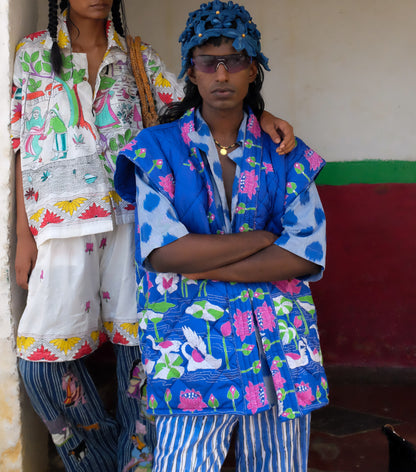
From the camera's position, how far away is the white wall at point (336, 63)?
352cm

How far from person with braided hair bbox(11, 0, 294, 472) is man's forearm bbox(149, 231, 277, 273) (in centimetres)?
53

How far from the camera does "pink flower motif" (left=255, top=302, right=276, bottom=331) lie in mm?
2023

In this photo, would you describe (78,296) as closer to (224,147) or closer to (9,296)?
(9,296)

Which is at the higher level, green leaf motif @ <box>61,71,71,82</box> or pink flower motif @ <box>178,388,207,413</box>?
green leaf motif @ <box>61,71,71,82</box>

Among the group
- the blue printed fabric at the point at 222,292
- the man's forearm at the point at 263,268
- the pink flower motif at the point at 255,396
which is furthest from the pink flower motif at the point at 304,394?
the man's forearm at the point at 263,268

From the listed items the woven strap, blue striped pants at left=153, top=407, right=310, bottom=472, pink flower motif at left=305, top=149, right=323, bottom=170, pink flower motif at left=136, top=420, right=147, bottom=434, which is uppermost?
the woven strap

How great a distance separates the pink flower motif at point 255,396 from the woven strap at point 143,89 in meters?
1.19

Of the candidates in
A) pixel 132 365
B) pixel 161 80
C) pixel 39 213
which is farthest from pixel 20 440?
pixel 161 80

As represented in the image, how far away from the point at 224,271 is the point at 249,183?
0.32m

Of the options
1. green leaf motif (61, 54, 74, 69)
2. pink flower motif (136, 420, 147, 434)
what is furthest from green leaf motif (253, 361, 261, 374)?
green leaf motif (61, 54, 74, 69)

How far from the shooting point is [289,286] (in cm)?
218

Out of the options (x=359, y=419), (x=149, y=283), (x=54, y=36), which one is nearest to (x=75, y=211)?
(x=149, y=283)

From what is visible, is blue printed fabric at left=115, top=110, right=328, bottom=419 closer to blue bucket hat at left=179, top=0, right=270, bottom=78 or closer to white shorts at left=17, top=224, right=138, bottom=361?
blue bucket hat at left=179, top=0, right=270, bottom=78

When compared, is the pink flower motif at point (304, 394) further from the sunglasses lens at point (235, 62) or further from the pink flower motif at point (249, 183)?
the sunglasses lens at point (235, 62)
